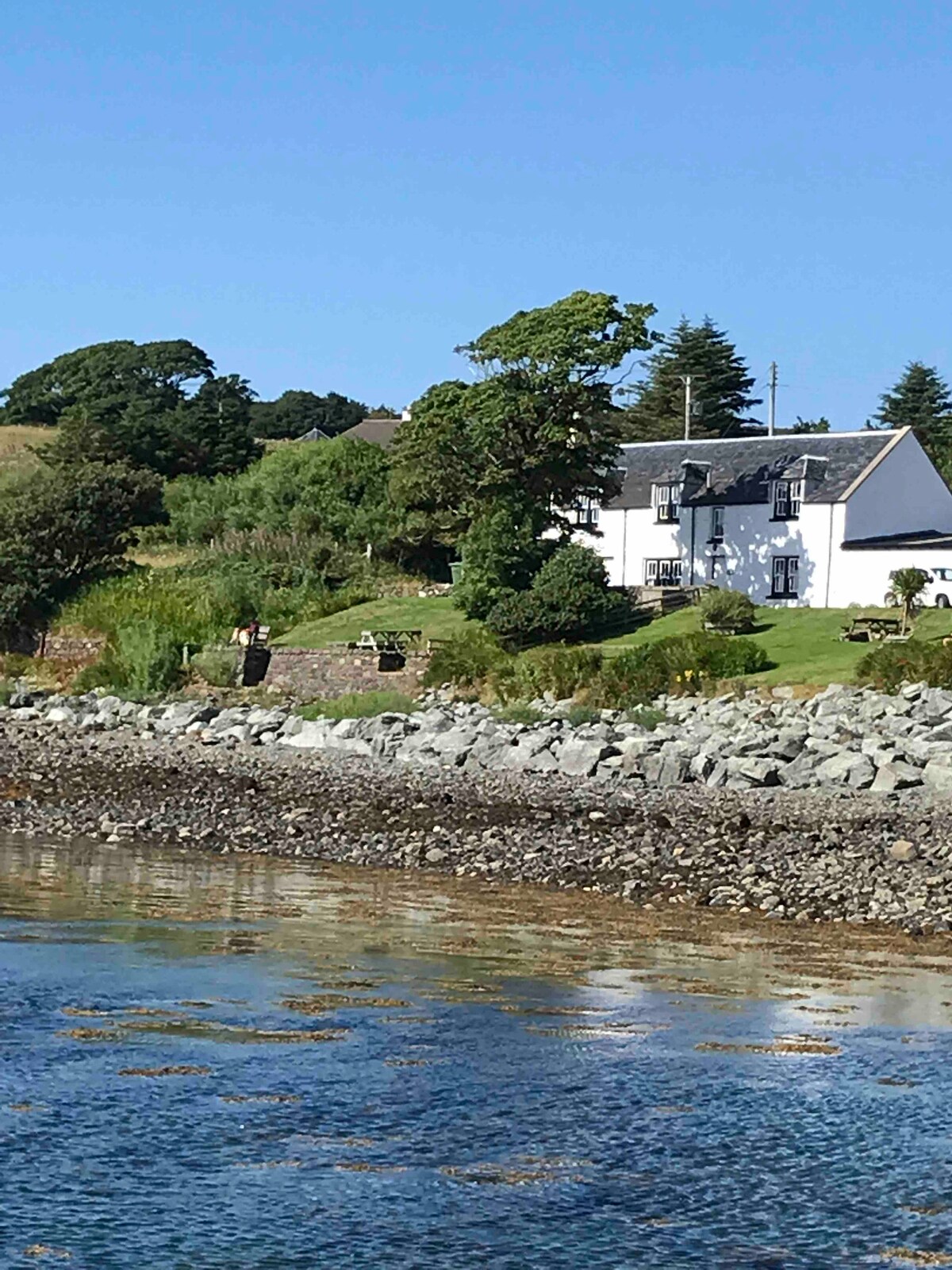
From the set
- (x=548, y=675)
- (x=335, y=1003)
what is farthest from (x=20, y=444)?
(x=335, y=1003)

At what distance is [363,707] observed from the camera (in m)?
42.7

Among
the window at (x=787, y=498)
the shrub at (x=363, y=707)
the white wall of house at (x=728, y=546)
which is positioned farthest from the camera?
the window at (x=787, y=498)

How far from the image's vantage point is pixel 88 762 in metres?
34.4

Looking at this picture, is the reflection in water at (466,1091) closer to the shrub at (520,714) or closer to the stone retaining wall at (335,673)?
the shrub at (520,714)

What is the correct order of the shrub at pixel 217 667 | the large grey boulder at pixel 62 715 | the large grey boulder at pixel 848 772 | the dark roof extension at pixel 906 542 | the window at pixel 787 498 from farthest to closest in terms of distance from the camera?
1. the window at pixel 787 498
2. the dark roof extension at pixel 906 542
3. the shrub at pixel 217 667
4. the large grey boulder at pixel 62 715
5. the large grey boulder at pixel 848 772

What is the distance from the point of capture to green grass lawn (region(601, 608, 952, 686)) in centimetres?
4306

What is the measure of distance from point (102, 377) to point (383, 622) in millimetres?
64665

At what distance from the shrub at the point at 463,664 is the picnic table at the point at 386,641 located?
4.99ft

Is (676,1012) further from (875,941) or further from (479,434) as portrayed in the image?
(479,434)

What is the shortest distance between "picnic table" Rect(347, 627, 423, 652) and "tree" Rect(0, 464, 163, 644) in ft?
42.7

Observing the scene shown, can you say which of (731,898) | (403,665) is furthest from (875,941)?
(403,665)

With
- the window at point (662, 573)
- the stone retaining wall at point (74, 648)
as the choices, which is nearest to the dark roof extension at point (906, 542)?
the window at point (662, 573)

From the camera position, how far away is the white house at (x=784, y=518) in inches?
2435

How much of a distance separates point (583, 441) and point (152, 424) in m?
40.0
